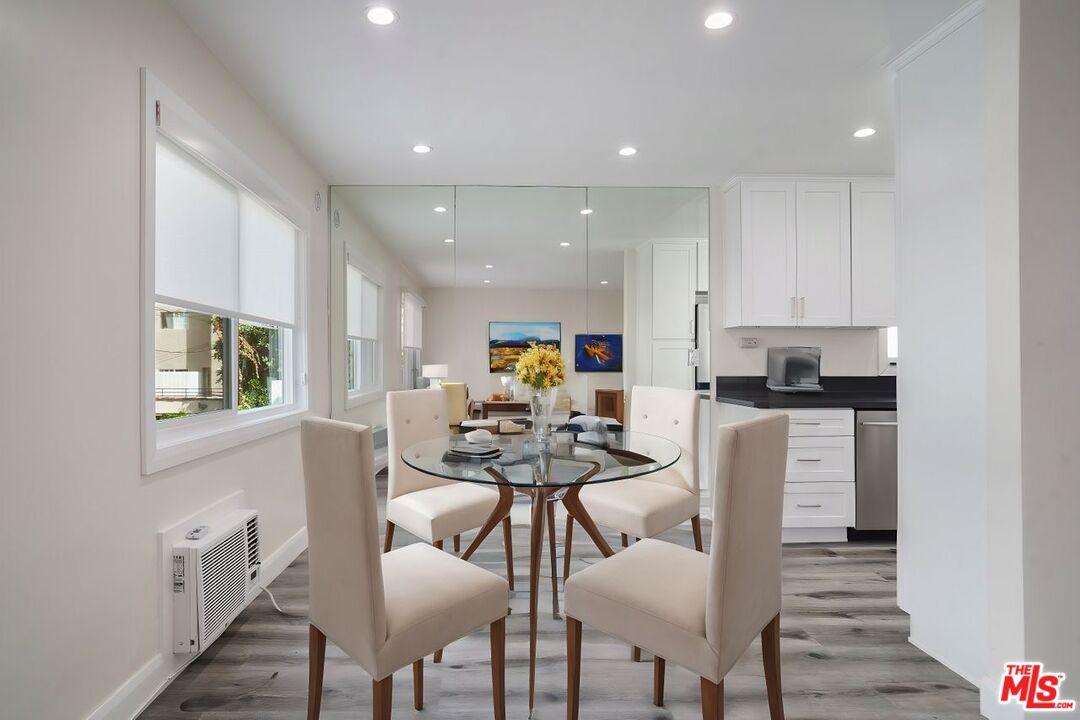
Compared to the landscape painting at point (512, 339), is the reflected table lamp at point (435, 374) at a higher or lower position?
lower

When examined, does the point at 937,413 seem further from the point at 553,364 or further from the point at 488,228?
the point at 488,228

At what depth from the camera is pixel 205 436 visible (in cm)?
216

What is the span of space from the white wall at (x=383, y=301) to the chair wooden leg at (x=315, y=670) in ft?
8.21

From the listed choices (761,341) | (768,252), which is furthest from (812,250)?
(761,341)

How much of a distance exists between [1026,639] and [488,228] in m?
3.65

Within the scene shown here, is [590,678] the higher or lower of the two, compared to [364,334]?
lower

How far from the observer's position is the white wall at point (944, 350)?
Result: 188 centimetres

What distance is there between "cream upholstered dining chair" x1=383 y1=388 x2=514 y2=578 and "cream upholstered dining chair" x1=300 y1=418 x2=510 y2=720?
0.69 meters

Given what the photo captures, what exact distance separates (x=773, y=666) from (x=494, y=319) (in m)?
3.02

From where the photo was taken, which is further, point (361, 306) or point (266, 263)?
point (361, 306)

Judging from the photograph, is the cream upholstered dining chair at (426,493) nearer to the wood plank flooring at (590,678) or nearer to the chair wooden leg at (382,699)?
the wood plank flooring at (590,678)

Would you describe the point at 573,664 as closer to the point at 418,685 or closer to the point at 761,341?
the point at 418,685

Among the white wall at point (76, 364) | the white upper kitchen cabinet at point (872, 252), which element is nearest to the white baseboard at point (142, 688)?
the white wall at point (76, 364)

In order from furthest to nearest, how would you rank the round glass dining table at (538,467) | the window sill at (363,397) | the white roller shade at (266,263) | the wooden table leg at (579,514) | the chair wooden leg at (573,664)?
the window sill at (363,397), the white roller shade at (266,263), the wooden table leg at (579,514), the round glass dining table at (538,467), the chair wooden leg at (573,664)
